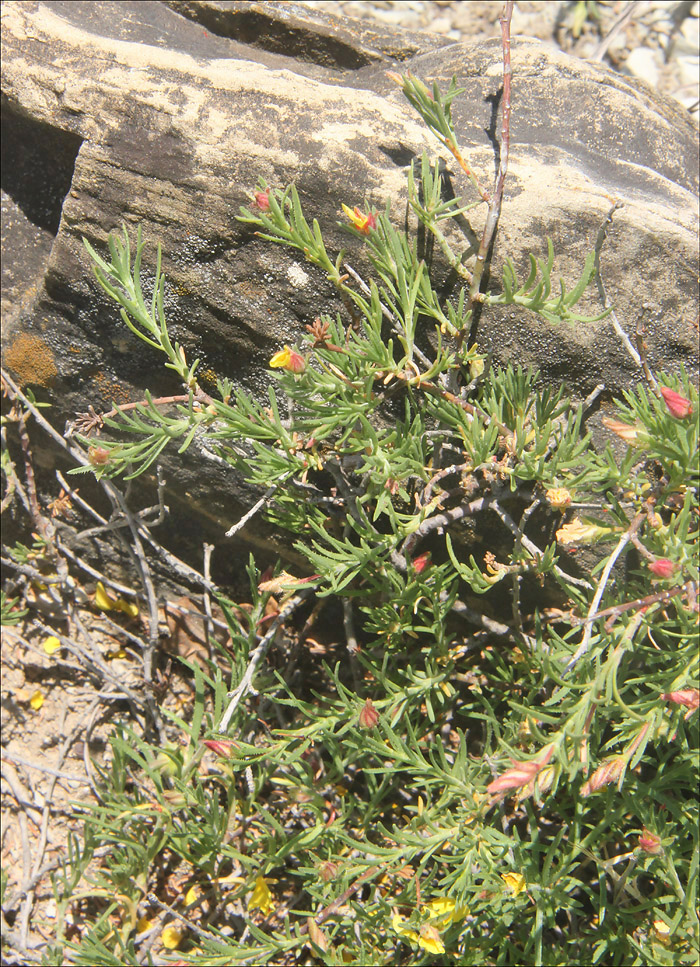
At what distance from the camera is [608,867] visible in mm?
2074

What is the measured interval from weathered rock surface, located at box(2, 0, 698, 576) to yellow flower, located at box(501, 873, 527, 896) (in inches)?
54.1

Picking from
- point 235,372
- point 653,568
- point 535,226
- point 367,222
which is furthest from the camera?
point 235,372

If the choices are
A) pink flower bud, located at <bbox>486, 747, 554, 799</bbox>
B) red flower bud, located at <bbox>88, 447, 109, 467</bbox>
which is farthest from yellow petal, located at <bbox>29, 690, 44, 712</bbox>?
pink flower bud, located at <bbox>486, 747, 554, 799</bbox>

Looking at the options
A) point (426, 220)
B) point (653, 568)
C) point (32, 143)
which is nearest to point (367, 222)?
point (426, 220)

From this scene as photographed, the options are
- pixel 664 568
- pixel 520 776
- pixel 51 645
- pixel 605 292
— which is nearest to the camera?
pixel 520 776

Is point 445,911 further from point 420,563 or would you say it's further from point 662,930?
point 420,563

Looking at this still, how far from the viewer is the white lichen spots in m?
2.36

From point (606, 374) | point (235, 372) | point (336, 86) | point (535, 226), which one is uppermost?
point (336, 86)

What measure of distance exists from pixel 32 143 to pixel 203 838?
2.36m

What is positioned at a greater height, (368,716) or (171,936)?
(368,716)

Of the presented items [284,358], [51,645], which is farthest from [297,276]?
[51,645]

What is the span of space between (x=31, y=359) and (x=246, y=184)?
36.5 inches

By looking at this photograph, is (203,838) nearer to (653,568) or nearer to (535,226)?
(653,568)

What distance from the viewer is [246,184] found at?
235cm
